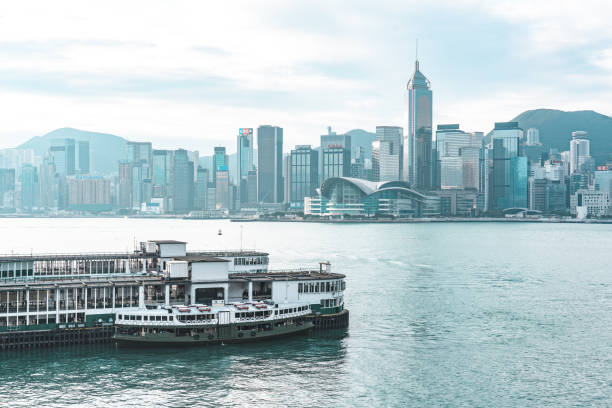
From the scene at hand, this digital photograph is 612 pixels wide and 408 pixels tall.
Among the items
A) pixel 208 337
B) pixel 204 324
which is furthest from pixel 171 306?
pixel 208 337

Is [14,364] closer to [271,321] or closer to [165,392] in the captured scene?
[165,392]

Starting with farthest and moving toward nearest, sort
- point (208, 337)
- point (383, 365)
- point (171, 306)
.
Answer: point (171, 306), point (208, 337), point (383, 365)

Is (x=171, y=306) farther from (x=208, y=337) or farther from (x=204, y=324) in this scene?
(x=208, y=337)

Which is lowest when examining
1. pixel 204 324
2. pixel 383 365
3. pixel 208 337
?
pixel 383 365

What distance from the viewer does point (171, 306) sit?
204 ft

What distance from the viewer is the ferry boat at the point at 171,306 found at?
5891 centimetres

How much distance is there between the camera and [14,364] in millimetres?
54375

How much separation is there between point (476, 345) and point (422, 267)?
67461 millimetres

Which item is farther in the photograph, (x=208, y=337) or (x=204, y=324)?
(x=208, y=337)

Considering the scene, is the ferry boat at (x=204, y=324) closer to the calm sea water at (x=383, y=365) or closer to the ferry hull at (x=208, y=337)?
the ferry hull at (x=208, y=337)

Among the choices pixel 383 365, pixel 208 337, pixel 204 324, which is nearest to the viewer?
pixel 383 365

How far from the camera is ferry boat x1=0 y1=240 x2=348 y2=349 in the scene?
58.9 m

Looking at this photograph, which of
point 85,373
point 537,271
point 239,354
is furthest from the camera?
point 537,271

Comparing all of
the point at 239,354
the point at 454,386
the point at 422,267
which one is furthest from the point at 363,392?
the point at 422,267
